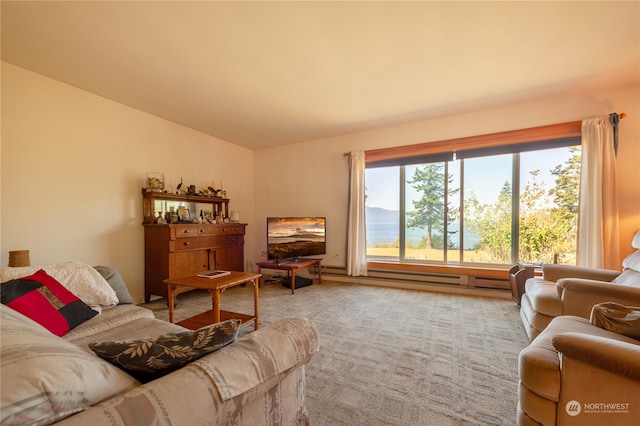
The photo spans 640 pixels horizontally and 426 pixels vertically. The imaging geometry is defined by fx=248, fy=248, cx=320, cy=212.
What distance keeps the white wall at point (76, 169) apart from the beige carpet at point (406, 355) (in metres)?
1.05

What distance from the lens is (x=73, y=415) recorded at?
1.78 feet

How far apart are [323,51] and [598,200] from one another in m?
3.37

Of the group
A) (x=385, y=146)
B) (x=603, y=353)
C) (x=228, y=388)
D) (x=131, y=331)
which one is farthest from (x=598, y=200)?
(x=131, y=331)

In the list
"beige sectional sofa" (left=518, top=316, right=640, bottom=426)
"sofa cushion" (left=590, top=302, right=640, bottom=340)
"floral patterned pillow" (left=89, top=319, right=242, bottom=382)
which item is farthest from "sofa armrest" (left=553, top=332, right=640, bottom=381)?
"floral patterned pillow" (left=89, top=319, right=242, bottom=382)

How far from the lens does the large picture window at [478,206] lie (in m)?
3.17

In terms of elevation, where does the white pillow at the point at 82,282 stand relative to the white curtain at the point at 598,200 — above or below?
below

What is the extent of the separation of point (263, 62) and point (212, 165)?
2.52m

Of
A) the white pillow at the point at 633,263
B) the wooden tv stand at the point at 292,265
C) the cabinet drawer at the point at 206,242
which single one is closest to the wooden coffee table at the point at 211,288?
the cabinet drawer at the point at 206,242

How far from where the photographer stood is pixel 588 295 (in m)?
1.75

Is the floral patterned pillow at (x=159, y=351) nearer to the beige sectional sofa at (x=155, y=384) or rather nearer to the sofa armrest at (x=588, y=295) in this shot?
the beige sectional sofa at (x=155, y=384)

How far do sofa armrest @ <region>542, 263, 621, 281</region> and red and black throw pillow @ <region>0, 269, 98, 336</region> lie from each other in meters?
3.84

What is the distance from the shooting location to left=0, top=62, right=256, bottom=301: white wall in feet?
7.74

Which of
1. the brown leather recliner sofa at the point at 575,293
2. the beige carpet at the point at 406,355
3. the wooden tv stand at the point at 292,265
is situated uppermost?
the brown leather recliner sofa at the point at 575,293

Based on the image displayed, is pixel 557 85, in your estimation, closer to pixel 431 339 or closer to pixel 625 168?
pixel 625 168
